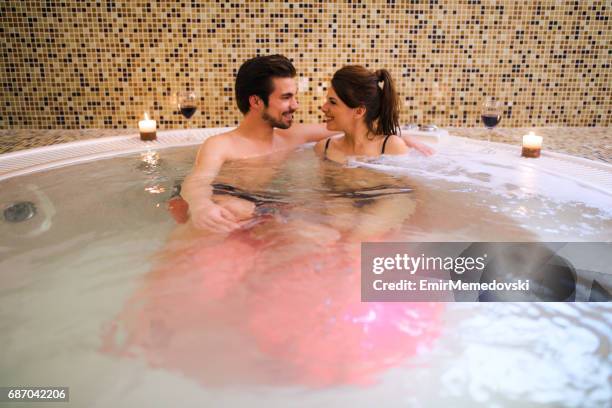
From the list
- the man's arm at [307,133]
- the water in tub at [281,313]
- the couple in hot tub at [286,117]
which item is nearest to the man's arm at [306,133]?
the man's arm at [307,133]

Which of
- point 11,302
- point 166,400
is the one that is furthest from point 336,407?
point 11,302

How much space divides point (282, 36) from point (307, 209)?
5.08 feet

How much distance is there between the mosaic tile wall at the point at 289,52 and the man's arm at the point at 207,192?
3.16 ft

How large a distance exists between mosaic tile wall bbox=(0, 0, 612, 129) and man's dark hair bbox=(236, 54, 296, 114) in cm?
79

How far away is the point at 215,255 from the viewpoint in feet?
4.87

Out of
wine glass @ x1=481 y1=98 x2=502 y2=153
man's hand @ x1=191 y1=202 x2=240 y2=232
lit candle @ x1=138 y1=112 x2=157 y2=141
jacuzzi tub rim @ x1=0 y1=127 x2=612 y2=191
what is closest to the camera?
man's hand @ x1=191 y1=202 x2=240 y2=232

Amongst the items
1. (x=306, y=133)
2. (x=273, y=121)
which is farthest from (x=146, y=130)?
(x=306, y=133)

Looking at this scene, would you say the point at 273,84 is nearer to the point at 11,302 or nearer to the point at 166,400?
the point at 11,302

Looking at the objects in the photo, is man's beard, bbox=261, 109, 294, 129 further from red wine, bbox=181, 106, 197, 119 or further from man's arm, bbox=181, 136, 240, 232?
red wine, bbox=181, 106, 197, 119

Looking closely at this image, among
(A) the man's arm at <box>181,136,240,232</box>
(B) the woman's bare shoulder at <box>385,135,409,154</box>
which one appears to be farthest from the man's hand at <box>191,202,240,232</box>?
(B) the woman's bare shoulder at <box>385,135,409,154</box>

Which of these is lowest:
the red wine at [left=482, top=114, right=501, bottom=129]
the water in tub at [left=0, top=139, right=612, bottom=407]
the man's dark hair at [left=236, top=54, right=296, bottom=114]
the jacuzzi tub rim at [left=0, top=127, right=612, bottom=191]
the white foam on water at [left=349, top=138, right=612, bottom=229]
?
the water in tub at [left=0, top=139, right=612, bottom=407]

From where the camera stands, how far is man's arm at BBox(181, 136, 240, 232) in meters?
1.70

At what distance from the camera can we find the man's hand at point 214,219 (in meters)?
1.67

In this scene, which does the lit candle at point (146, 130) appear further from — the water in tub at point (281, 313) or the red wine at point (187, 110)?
the water in tub at point (281, 313)
